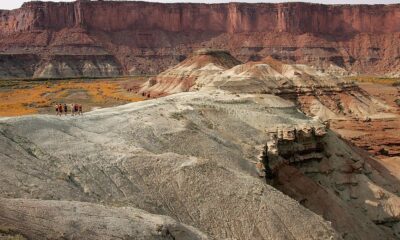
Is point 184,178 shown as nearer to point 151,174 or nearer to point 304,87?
point 151,174

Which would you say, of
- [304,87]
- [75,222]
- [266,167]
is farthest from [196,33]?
[75,222]

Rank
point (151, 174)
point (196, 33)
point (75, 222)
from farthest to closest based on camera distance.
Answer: point (196, 33) → point (151, 174) → point (75, 222)

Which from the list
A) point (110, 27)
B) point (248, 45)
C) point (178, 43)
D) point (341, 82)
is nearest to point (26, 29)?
point (110, 27)

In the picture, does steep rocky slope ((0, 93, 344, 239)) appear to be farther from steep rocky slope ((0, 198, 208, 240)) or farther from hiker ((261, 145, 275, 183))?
steep rocky slope ((0, 198, 208, 240))

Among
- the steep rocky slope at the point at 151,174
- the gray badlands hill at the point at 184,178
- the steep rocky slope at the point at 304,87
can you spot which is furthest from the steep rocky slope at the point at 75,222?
the steep rocky slope at the point at 304,87

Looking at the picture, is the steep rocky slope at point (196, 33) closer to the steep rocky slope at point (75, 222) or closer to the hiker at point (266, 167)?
the hiker at point (266, 167)

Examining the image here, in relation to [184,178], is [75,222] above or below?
above
